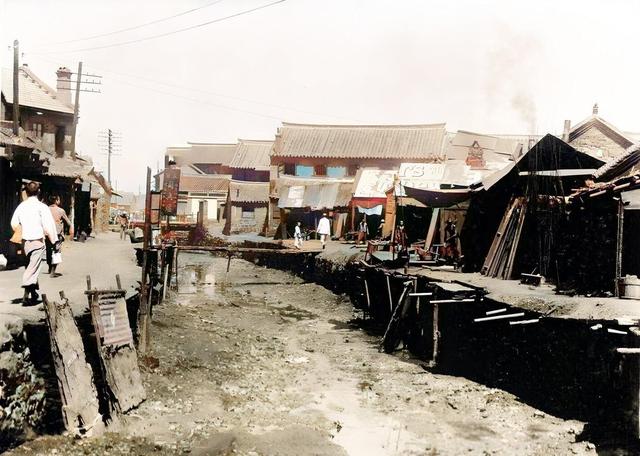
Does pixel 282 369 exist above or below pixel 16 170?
below

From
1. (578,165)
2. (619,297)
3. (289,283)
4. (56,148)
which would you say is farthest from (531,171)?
(56,148)

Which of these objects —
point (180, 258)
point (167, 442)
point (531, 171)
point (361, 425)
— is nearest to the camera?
point (167, 442)

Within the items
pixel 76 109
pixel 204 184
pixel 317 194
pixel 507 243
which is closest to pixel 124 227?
pixel 76 109

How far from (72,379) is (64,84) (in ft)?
97.4

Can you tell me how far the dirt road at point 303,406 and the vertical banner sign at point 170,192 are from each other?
9.85 ft

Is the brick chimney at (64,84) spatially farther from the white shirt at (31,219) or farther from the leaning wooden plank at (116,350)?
the leaning wooden plank at (116,350)

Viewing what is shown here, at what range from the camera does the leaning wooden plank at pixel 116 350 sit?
729 cm

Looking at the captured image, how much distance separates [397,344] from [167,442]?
24.6ft

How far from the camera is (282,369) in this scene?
11211mm

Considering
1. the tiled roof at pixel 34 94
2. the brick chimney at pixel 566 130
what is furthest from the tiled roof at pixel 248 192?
the brick chimney at pixel 566 130

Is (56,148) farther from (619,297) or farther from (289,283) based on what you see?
(619,297)

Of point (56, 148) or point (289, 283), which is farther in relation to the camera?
point (56, 148)

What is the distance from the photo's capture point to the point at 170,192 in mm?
11914

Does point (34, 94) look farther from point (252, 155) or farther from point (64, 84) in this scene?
point (252, 155)
